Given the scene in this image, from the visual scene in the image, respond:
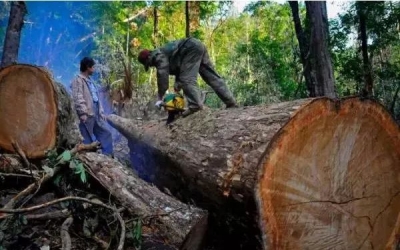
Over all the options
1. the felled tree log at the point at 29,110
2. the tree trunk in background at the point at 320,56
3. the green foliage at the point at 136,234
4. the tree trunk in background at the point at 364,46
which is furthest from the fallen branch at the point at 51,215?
the tree trunk in background at the point at 364,46

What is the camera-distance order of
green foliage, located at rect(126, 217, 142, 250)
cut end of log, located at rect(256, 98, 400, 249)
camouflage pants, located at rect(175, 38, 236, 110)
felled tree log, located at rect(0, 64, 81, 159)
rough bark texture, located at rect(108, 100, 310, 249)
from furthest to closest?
camouflage pants, located at rect(175, 38, 236, 110) < felled tree log, located at rect(0, 64, 81, 159) < green foliage, located at rect(126, 217, 142, 250) < rough bark texture, located at rect(108, 100, 310, 249) < cut end of log, located at rect(256, 98, 400, 249)

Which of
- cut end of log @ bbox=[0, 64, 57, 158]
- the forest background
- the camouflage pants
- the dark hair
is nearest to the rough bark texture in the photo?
the camouflage pants

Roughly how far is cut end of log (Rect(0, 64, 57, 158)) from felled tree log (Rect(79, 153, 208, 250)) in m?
0.79

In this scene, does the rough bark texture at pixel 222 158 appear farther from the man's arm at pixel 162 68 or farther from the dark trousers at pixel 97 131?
the dark trousers at pixel 97 131

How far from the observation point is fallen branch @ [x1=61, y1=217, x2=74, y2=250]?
7.75 feet

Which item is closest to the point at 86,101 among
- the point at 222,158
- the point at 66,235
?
the point at 66,235

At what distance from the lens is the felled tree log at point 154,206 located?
256 centimetres

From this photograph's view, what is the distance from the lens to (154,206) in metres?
2.86

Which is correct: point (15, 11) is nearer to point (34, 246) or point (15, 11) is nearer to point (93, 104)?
point (93, 104)

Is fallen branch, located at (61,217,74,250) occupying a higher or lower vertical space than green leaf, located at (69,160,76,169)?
lower

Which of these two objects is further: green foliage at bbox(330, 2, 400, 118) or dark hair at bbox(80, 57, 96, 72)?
green foliage at bbox(330, 2, 400, 118)

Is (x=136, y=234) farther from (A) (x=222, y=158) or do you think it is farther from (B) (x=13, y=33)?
(B) (x=13, y=33)

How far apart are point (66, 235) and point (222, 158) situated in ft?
3.78

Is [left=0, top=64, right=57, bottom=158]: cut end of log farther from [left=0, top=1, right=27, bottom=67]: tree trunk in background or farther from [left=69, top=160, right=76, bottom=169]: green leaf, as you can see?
[left=0, top=1, right=27, bottom=67]: tree trunk in background
